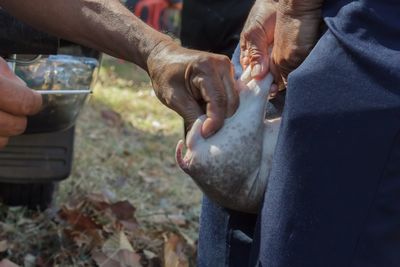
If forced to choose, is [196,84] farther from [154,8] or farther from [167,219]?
[154,8]

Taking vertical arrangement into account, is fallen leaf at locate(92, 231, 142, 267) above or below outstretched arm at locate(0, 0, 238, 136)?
below

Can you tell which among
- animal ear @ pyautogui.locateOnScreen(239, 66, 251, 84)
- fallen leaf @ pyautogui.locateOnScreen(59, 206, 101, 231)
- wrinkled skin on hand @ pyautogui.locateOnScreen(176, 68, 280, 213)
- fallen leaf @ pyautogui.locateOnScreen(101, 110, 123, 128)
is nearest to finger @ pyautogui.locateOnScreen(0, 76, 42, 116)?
wrinkled skin on hand @ pyautogui.locateOnScreen(176, 68, 280, 213)

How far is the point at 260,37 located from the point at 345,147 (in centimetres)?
46

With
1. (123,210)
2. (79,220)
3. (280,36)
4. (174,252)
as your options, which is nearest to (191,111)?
(280,36)

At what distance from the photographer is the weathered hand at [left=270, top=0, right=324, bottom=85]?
1588 millimetres

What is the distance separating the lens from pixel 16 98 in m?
1.74

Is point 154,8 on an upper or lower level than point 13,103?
lower

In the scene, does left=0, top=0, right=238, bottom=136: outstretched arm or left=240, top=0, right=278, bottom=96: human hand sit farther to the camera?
left=240, top=0, right=278, bottom=96: human hand

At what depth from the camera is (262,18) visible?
1831 mm

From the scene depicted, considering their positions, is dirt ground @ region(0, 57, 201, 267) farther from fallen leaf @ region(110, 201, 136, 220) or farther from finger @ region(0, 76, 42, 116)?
finger @ region(0, 76, 42, 116)

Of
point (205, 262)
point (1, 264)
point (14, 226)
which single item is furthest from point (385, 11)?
point (14, 226)

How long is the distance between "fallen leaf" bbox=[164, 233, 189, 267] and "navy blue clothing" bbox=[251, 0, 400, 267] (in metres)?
0.96

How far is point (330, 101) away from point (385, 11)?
194mm

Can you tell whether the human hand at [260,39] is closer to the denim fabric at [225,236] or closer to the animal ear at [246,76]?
the animal ear at [246,76]
